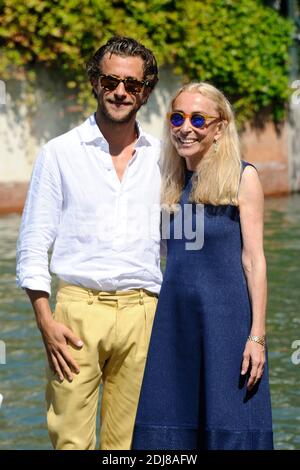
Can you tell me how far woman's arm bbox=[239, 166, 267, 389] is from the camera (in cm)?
416

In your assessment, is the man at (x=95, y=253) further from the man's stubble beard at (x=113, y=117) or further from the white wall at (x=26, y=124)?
the white wall at (x=26, y=124)

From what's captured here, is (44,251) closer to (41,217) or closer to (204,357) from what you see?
(41,217)

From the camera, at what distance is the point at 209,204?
4230 millimetres

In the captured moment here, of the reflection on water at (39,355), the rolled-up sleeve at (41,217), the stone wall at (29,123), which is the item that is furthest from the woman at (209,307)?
the stone wall at (29,123)

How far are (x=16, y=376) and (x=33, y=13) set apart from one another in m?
8.10

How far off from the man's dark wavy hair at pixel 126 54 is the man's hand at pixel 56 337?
2.54 feet

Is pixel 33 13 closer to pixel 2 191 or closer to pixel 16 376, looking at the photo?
pixel 2 191

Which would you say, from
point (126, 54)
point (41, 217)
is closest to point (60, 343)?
point (41, 217)

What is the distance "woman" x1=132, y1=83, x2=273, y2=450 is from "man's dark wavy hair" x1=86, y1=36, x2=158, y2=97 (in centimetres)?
14

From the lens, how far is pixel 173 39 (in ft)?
53.0

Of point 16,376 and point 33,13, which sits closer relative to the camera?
point 16,376

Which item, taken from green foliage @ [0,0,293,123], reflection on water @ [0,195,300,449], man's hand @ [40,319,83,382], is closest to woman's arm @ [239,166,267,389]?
man's hand @ [40,319,83,382]

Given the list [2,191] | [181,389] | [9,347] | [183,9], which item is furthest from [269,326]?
[183,9]

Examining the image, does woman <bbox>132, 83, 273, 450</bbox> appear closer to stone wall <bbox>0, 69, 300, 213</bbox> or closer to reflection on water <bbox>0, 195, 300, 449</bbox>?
reflection on water <bbox>0, 195, 300, 449</bbox>
